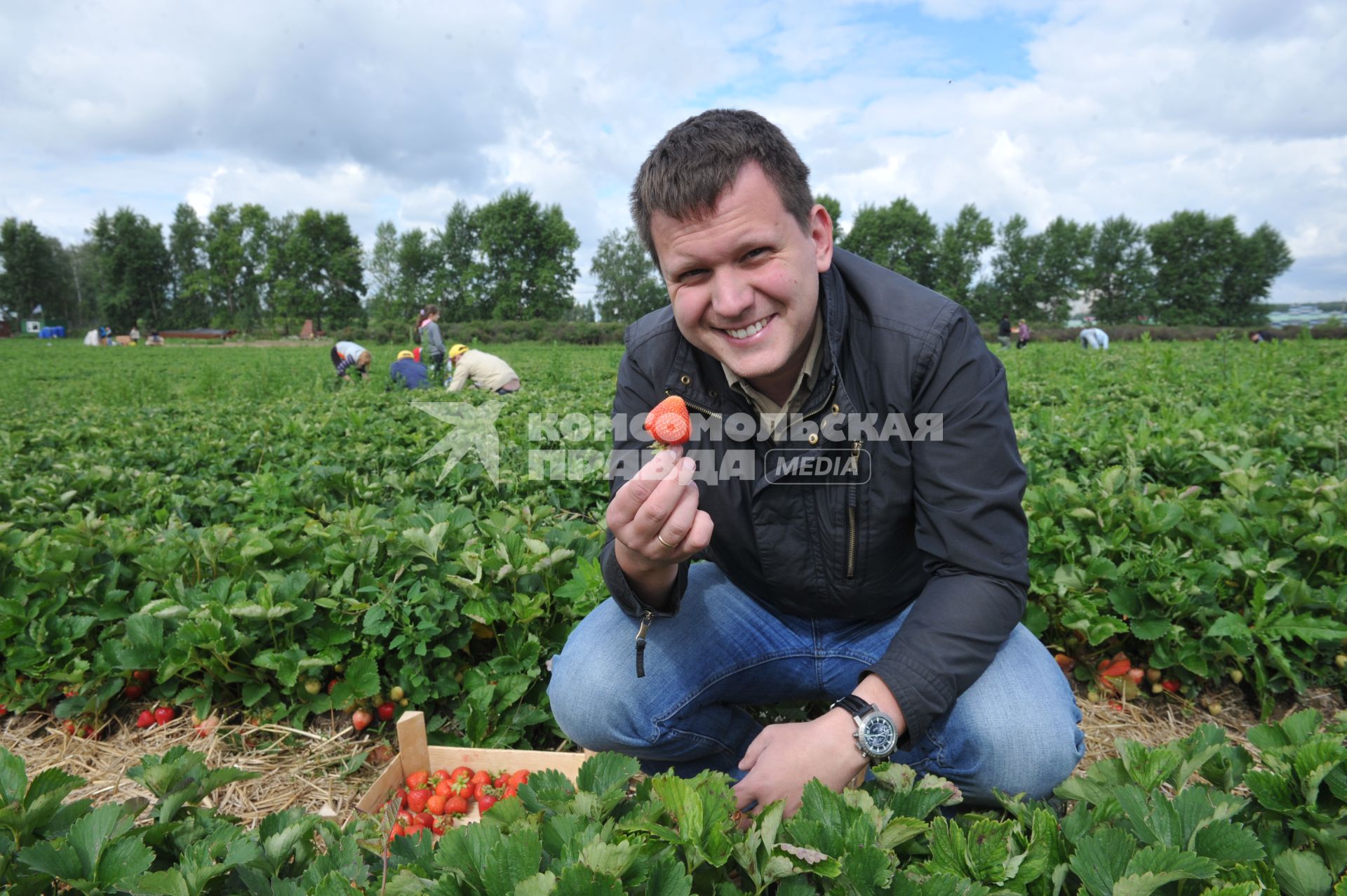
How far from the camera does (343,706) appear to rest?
2.61m

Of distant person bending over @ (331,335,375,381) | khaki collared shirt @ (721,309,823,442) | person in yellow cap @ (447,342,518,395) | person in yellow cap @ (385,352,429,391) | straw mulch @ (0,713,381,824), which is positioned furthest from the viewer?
distant person bending over @ (331,335,375,381)

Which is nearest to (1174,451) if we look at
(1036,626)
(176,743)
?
(1036,626)

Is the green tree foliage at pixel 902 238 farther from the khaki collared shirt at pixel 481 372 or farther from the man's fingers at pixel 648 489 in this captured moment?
the man's fingers at pixel 648 489

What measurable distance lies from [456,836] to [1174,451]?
423 cm

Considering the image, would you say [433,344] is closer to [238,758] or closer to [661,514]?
[238,758]

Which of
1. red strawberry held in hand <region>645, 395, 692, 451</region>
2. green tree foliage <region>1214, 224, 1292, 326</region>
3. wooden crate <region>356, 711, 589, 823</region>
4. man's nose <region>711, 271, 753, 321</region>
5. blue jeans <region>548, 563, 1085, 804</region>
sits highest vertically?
green tree foliage <region>1214, 224, 1292, 326</region>

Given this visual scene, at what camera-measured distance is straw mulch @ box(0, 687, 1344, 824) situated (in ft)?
8.34

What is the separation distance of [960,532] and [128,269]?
310 ft

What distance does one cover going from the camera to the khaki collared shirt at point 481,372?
10484 millimetres

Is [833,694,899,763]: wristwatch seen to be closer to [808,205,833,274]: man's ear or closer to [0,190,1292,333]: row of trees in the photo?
[808,205,833,274]: man's ear

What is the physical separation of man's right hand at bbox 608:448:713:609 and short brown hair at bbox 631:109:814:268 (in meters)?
0.61

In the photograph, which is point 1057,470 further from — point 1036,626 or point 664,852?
point 664,852

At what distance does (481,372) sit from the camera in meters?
10.7

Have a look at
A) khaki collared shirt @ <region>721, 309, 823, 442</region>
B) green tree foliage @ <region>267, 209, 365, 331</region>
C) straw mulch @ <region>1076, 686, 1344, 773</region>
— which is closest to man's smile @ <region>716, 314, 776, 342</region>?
khaki collared shirt @ <region>721, 309, 823, 442</region>
